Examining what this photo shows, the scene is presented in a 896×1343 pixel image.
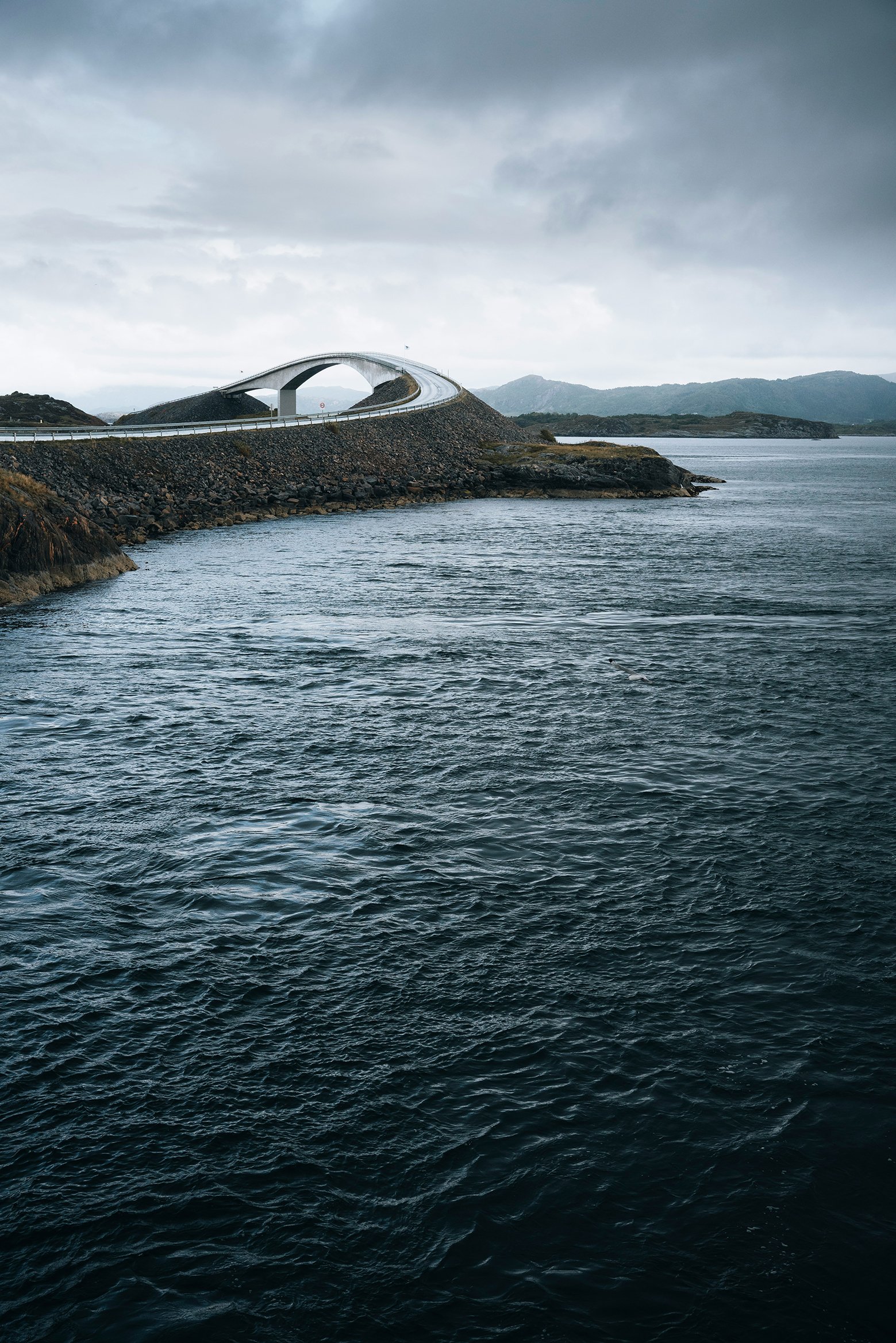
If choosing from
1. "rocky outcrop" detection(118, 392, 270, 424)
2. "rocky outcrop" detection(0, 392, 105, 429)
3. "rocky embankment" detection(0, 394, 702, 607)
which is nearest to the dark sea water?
"rocky embankment" detection(0, 394, 702, 607)

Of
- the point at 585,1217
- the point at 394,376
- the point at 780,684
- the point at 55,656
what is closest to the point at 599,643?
the point at 780,684

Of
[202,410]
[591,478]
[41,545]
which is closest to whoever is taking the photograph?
[41,545]

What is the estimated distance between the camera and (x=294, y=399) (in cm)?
17562

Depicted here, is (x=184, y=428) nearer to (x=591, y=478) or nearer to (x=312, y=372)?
(x=591, y=478)

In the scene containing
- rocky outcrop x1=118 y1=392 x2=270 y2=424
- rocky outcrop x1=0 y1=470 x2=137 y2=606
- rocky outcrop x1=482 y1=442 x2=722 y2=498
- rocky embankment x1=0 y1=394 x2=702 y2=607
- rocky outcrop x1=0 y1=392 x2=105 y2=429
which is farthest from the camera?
rocky outcrop x1=118 y1=392 x2=270 y2=424

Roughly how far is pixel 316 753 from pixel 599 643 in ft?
46.8

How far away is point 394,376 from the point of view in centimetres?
15812

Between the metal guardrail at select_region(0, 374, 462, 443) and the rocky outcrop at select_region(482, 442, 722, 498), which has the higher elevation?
the metal guardrail at select_region(0, 374, 462, 443)

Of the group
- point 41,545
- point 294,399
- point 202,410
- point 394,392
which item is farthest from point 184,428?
point 294,399

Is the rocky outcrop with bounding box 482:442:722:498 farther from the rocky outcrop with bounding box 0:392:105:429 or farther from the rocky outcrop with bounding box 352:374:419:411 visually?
the rocky outcrop with bounding box 0:392:105:429

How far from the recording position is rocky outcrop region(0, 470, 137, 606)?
125ft

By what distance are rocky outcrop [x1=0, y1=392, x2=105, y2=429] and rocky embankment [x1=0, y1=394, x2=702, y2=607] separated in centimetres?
4642

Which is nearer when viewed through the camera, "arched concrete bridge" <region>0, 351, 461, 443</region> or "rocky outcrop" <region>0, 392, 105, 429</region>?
"arched concrete bridge" <region>0, 351, 461, 443</region>

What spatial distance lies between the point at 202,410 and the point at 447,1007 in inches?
6109
